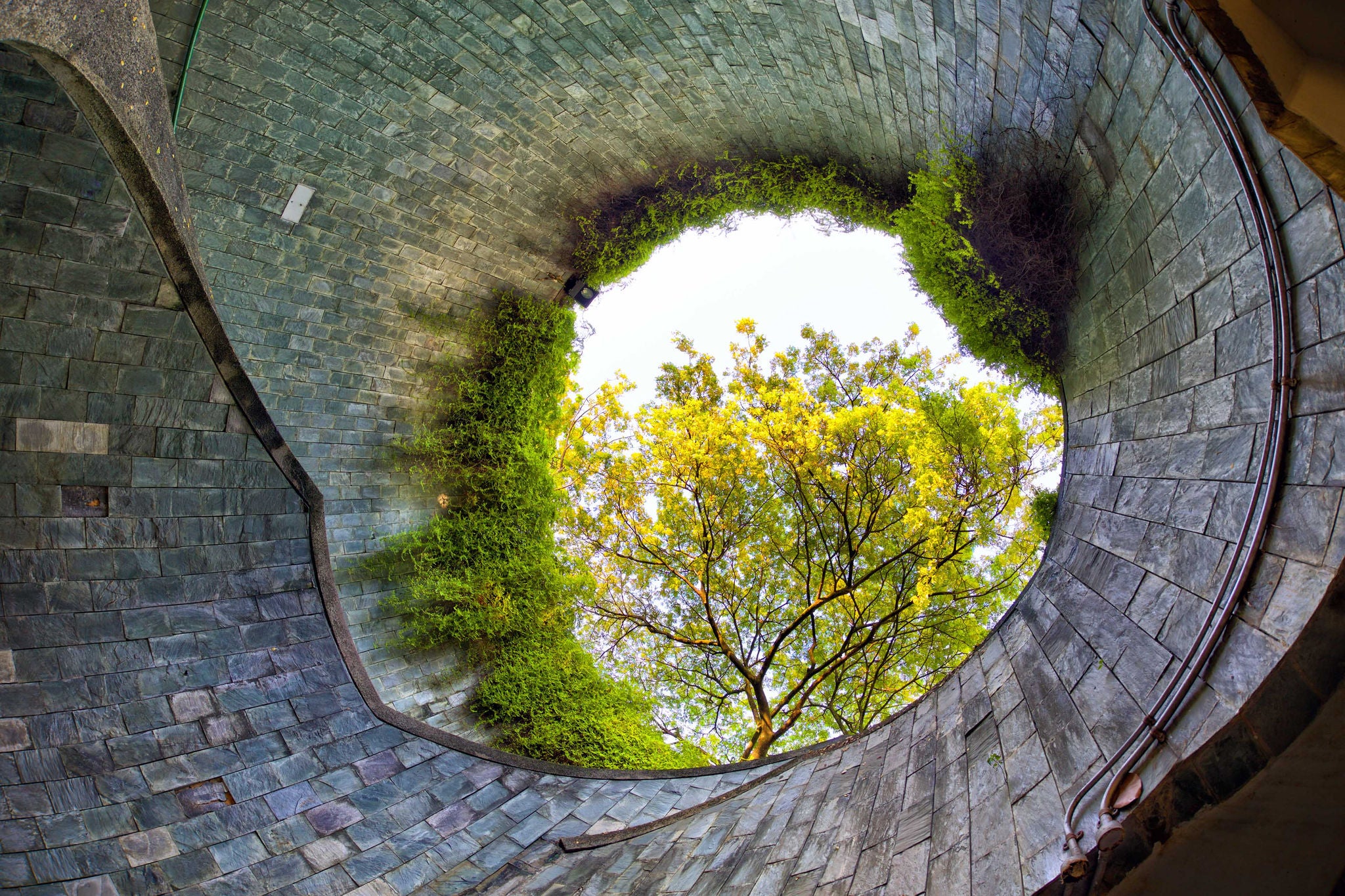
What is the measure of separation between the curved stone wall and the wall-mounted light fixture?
1547 mm

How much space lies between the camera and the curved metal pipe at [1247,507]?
7.67 feet

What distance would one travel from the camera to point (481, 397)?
8711 mm

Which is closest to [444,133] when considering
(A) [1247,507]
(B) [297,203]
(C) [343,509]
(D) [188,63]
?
(B) [297,203]

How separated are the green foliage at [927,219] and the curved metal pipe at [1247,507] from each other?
1651 mm

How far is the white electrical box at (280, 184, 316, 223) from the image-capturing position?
265 inches

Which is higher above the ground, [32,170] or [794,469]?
[32,170]

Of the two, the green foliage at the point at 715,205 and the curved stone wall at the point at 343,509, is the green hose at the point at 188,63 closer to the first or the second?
the curved stone wall at the point at 343,509

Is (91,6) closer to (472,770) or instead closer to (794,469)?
(472,770)

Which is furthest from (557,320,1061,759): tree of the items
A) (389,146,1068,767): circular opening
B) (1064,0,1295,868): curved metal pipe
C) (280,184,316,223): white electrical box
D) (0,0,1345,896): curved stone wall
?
(1064,0,1295,868): curved metal pipe

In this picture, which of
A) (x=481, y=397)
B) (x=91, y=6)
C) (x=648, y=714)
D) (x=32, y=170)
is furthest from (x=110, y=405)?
(x=648, y=714)

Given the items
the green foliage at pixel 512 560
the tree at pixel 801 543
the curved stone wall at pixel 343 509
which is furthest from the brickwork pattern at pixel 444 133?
the tree at pixel 801 543

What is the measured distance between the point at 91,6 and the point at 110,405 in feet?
7.35

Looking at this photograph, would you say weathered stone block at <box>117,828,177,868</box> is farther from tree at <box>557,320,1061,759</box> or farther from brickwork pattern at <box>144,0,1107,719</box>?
tree at <box>557,320,1061,759</box>

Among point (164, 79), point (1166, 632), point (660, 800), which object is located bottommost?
point (660, 800)
